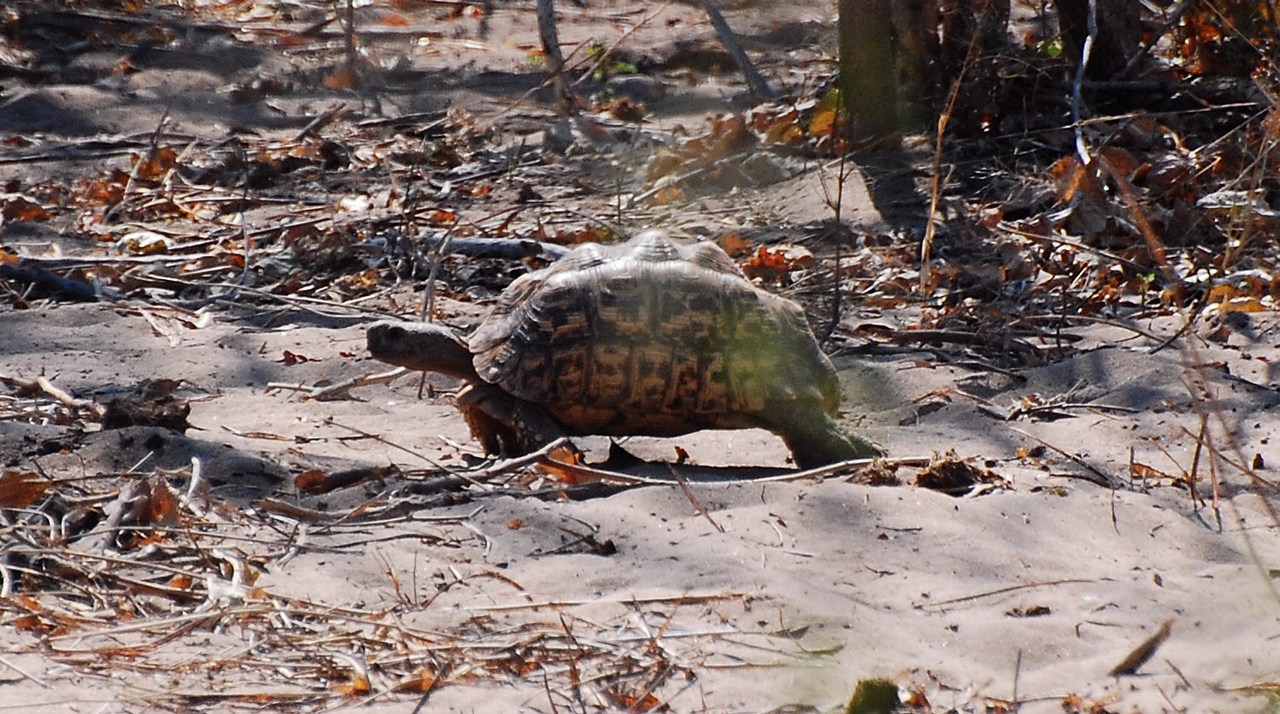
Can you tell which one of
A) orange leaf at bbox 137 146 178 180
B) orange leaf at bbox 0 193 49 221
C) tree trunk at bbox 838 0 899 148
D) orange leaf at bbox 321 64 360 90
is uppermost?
tree trunk at bbox 838 0 899 148

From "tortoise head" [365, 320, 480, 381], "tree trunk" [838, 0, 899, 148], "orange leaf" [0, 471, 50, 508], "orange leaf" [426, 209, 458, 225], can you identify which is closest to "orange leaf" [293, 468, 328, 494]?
"orange leaf" [0, 471, 50, 508]

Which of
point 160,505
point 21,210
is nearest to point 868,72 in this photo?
point 21,210

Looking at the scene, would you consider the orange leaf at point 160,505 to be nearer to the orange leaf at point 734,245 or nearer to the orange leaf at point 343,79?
the orange leaf at point 734,245

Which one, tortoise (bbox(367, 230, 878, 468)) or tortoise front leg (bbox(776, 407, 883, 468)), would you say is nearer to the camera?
tortoise front leg (bbox(776, 407, 883, 468))

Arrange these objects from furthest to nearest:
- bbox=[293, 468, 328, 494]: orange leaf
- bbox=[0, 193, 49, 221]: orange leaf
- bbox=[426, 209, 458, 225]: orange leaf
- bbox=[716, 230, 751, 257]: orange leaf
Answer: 1. bbox=[0, 193, 49, 221]: orange leaf
2. bbox=[426, 209, 458, 225]: orange leaf
3. bbox=[716, 230, 751, 257]: orange leaf
4. bbox=[293, 468, 328, 494]: orange leaf

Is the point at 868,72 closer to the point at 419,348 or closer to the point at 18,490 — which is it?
the point at 419,348

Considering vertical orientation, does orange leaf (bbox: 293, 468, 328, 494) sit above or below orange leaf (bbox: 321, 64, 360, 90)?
below

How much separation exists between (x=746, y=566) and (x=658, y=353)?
1550 mm

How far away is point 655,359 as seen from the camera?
4.73 meters

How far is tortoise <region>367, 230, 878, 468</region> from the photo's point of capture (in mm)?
4727

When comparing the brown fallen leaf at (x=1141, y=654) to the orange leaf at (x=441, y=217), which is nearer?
the brown fallen leaf at (x=1141, y=654)

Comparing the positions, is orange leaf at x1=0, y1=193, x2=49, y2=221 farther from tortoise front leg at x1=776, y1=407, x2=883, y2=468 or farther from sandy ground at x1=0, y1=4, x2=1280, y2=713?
tortoise front leg at x1=776, y1=407, x2=883, y2=468

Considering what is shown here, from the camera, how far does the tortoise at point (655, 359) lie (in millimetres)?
4727

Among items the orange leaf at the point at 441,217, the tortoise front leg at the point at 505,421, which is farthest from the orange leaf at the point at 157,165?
the tortoise front leg at the point at 505,421
